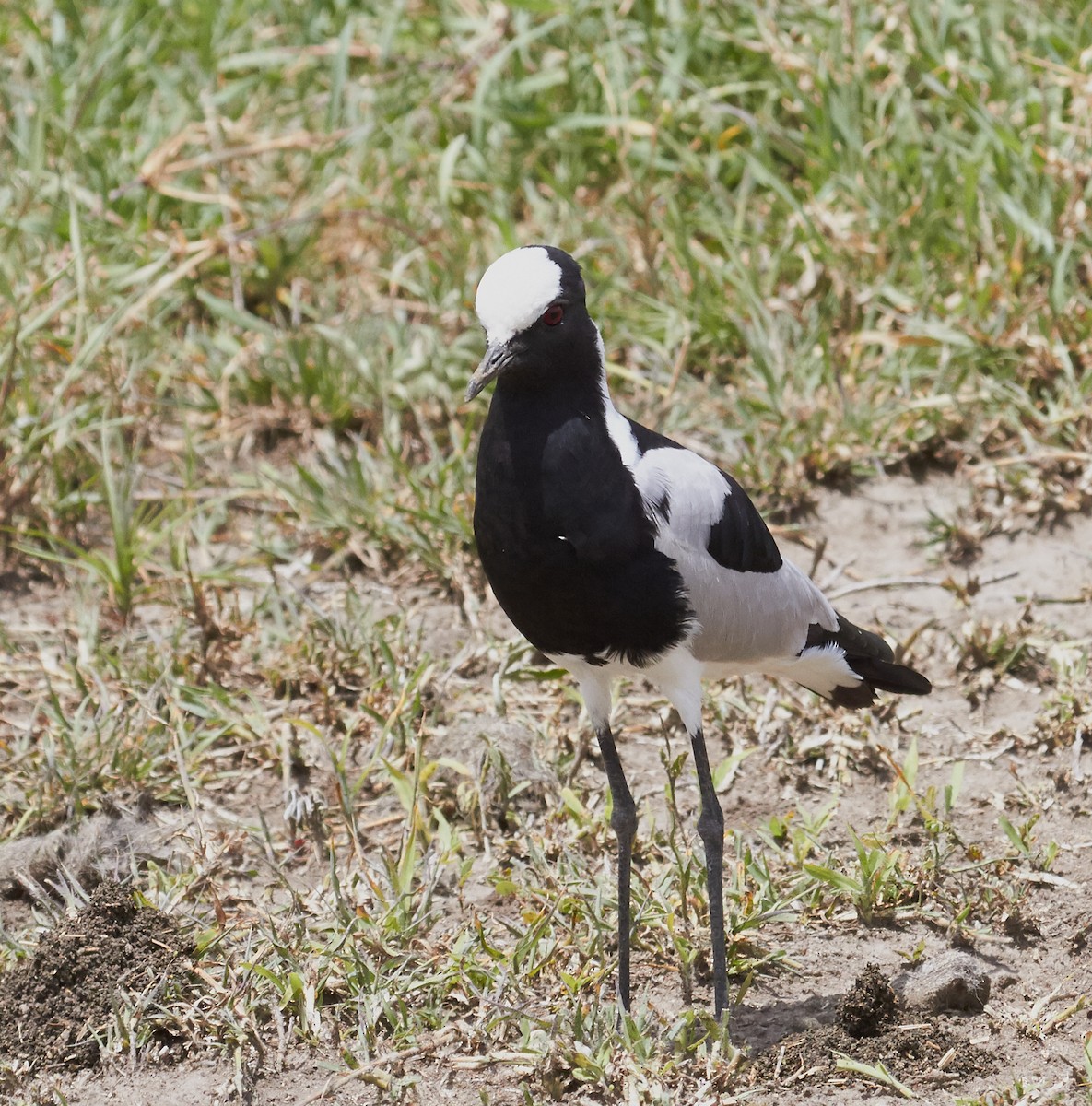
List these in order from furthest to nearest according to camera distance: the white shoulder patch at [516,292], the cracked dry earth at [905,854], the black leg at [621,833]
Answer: the black leg at [621,833], the cracked dry earth at [905,854], the white shoulder patch at [516,292]

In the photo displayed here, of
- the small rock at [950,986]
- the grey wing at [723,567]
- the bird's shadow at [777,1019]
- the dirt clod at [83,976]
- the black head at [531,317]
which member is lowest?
the bird's shadow at [777,1019]

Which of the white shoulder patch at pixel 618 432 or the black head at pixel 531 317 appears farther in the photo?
the white shoulder patch at pixel 618 432

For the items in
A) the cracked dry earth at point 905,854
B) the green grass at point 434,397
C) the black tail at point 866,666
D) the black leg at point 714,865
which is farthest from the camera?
the black tail at point 866,666

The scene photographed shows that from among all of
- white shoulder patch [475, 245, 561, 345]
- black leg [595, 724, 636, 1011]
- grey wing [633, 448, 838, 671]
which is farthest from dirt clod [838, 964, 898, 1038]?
white shoulder patch [475, 245, 561, 345]

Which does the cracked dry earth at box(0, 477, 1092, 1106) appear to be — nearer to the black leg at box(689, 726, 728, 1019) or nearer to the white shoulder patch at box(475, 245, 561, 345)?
the black leg at box(689, 726, 728, 1019)

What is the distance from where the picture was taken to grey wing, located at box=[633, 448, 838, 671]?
341 cm

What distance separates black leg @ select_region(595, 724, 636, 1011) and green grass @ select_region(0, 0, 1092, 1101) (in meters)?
0.10

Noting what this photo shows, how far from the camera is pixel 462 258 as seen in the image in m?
5.86

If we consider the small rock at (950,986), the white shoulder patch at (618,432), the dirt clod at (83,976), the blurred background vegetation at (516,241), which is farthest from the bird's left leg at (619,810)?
the blurred background vegetation at (516,241)

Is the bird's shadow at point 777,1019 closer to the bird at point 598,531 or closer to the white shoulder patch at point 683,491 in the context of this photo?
the bird at point 598,531

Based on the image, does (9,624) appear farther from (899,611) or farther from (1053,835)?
(1053,835)

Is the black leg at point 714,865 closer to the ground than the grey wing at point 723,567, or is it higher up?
closer to the ground

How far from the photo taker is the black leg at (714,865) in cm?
345

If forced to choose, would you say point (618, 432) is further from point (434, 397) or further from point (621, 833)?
point (434, 397)
